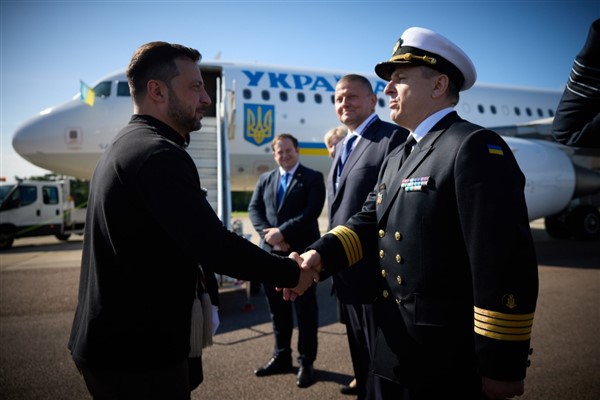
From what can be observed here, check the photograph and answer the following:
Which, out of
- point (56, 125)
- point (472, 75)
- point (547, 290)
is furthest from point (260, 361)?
point (56, 125)

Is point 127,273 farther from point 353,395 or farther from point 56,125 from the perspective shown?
point 56,125

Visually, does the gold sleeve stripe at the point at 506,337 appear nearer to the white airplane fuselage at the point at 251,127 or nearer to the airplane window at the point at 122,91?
the white airplane fuselage at the point at 251,127

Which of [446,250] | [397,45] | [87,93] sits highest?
[87,93]

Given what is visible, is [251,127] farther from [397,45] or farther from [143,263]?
[143,263]

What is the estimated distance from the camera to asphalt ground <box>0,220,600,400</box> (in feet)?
10.5

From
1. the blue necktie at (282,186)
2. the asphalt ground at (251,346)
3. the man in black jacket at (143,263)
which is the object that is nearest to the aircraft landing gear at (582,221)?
the asphalt ground at (251,346)

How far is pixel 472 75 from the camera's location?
192cm

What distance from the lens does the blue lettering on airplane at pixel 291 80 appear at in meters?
10.8

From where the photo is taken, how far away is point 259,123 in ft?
34.6

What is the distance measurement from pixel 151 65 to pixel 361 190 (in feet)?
5.44

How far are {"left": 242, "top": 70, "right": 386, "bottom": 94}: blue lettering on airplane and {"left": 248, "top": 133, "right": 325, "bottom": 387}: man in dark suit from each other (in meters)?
7.15

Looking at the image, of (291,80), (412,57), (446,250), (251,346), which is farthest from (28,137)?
(446,250)

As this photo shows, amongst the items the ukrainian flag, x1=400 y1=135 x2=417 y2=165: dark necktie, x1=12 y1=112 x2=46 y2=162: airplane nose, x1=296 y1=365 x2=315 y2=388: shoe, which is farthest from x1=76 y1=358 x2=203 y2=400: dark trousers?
x1=12 y1=112 x2=46 y2=162: airplane nose

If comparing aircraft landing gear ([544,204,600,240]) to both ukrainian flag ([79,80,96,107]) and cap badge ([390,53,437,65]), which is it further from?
ukrainian flag ([79,80,96,107])
